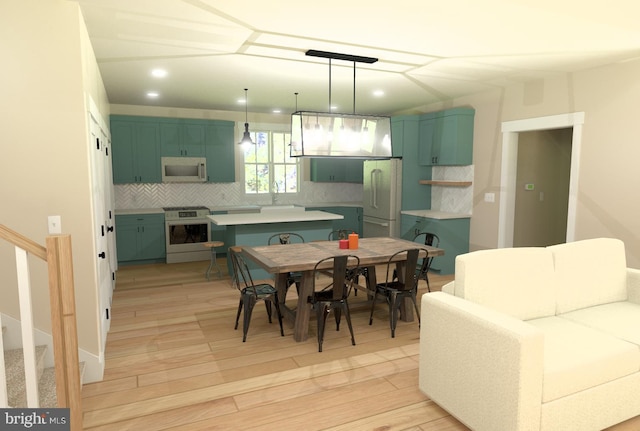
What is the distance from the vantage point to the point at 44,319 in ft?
9.82

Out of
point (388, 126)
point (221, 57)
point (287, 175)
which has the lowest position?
point (287, 175)

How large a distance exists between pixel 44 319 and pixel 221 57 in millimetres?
2779

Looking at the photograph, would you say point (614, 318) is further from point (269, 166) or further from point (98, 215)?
point (269, 166)

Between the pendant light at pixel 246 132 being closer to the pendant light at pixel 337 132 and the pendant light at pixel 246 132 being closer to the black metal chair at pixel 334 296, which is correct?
the pendant light at pixel 337 132

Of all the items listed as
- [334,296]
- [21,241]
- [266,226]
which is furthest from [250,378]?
[266,226]

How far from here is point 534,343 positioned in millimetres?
2146

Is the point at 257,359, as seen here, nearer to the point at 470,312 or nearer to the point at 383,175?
the point at 470,312

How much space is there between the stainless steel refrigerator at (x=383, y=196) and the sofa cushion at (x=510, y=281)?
3865 millimetres

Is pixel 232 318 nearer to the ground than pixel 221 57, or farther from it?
nearer to the ground

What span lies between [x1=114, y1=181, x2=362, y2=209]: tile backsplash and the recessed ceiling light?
2877 mm

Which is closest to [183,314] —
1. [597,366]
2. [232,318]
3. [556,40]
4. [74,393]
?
[232,318]

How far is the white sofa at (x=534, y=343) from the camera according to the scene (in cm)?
220

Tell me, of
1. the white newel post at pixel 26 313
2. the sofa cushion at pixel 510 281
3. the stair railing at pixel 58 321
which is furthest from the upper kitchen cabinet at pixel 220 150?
the white newel post at pixel 26 313

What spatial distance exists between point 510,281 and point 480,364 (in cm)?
74
